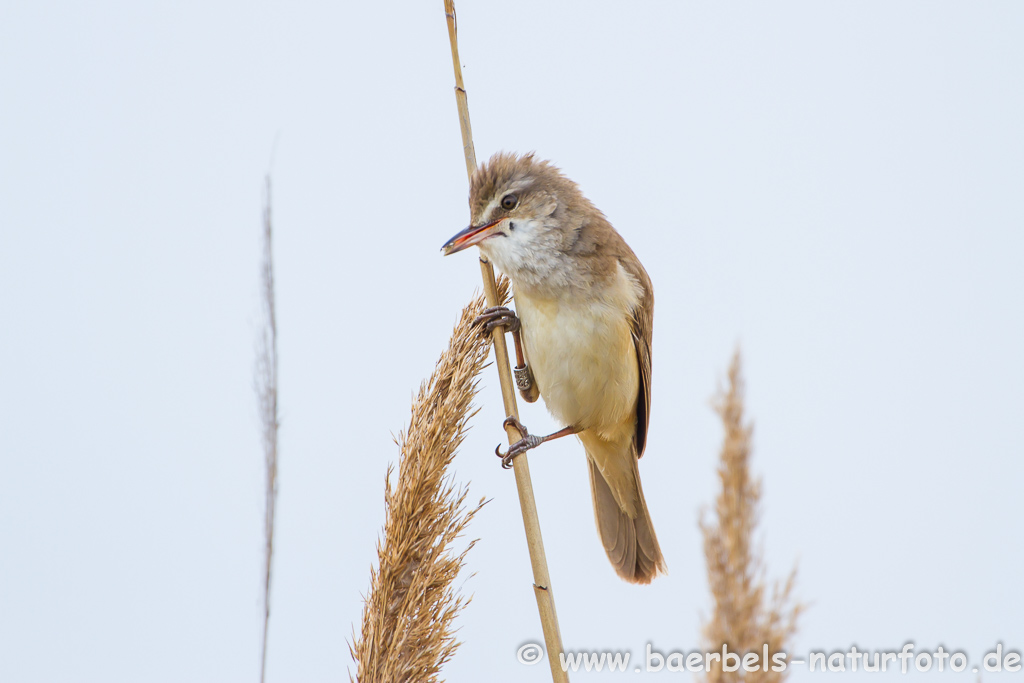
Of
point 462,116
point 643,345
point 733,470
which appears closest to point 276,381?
point 462,116

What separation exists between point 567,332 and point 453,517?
1.10 metres

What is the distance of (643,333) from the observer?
2.79 m

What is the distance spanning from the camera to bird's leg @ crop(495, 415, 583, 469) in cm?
179

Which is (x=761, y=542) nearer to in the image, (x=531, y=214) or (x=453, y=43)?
(x=453, y=43)

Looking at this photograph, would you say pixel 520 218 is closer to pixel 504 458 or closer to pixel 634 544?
pixel 504 458

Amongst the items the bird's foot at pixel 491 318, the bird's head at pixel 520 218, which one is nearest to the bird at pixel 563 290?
the bird's head at pixel 520 218

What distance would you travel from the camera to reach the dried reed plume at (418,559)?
130 centimetres

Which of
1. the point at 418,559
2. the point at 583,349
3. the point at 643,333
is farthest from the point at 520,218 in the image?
the point at 418,559

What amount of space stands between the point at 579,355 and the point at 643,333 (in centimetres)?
42

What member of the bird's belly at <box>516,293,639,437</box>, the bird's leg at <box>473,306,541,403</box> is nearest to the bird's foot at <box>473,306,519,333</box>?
the bird's leg at <box>473,306,541,403</box>

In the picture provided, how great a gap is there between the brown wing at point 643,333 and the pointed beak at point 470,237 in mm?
545

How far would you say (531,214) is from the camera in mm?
2434

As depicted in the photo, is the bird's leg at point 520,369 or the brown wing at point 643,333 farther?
the brown wing at point 643,333

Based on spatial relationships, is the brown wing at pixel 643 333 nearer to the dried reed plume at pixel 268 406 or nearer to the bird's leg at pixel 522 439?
the bird's leg at pixel 522 439
